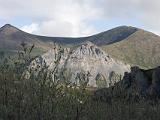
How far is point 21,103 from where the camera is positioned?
1044 centimetres

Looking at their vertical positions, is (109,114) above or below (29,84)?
below

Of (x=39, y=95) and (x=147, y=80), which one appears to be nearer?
(x=39, y=95)

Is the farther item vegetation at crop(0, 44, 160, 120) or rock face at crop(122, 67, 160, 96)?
rock face at crop(122, 67, 160, 96)

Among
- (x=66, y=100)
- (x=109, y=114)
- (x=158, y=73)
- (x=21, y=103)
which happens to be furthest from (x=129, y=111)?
(x=158, y=73)

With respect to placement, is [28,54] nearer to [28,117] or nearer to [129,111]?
[28,117]

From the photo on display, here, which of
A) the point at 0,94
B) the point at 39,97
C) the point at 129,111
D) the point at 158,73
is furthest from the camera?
the point at 158,73

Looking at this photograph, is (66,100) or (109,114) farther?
(109,114)

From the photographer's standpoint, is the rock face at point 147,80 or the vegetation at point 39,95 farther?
the rock face at point 147,80

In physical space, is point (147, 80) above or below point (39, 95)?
below

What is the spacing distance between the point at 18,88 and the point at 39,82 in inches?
32.0

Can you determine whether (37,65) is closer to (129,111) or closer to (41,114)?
(41,114)

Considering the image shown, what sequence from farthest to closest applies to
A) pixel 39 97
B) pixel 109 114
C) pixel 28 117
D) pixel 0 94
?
1. pixel 109 114
2. pixel 0 94
3. pixel 39 97
4. pixel 28 117

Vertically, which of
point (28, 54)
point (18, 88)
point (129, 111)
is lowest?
point (129, 111)

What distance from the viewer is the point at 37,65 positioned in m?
11.0
